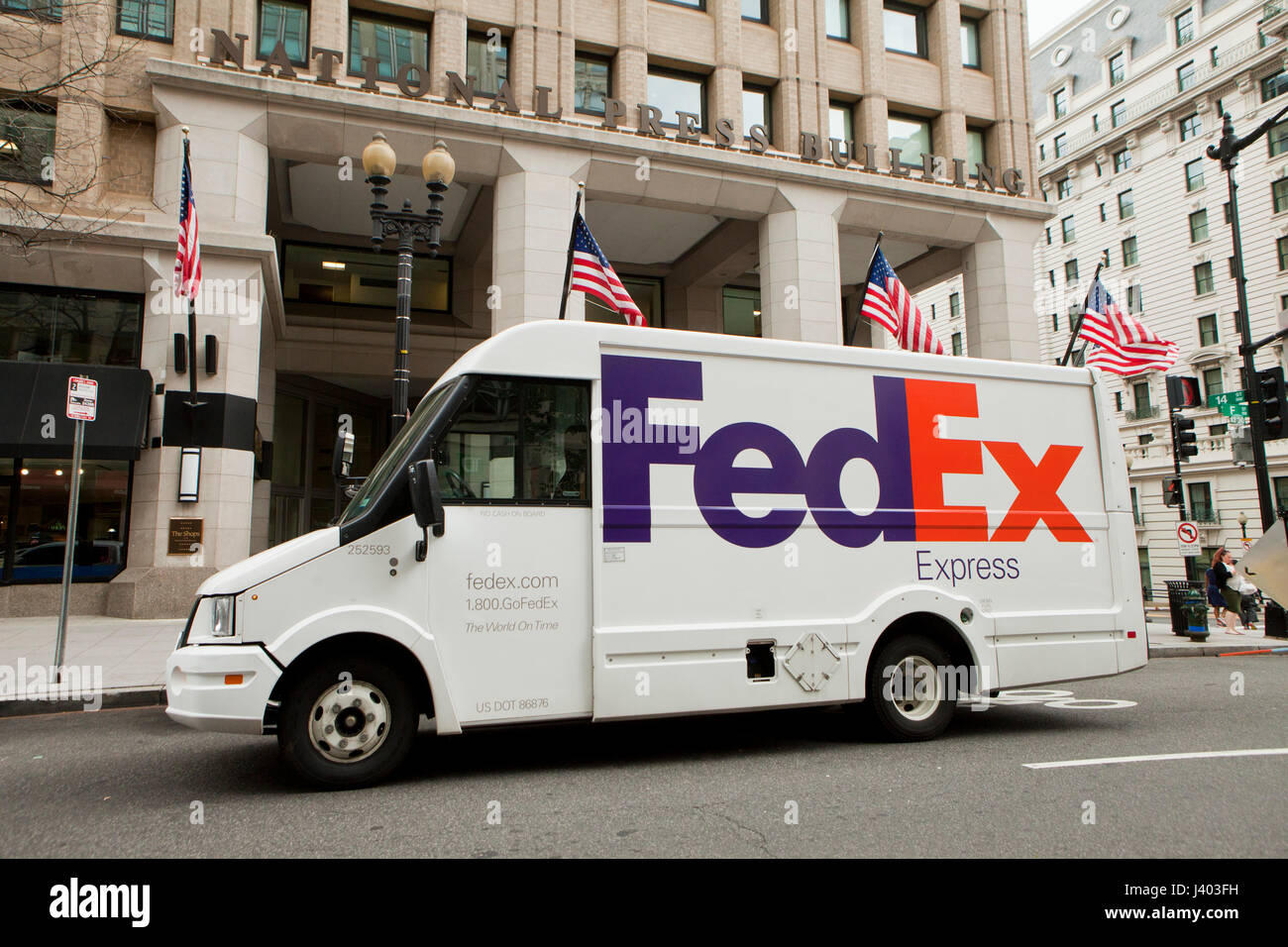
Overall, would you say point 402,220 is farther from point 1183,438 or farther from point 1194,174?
point 1194,174

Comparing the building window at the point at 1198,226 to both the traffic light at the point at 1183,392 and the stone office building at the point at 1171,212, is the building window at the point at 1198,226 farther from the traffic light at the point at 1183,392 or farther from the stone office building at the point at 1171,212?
the traffic light at the point at 1183,392

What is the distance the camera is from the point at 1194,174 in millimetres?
45688

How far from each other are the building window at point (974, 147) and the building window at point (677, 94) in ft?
25.9

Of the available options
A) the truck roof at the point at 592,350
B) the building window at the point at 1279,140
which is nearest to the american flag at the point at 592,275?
the truck roof at the point at 592,350

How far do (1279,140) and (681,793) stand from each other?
5073 centimetres

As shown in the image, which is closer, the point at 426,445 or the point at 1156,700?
the point at 426,445

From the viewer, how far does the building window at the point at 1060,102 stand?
56.3 meters

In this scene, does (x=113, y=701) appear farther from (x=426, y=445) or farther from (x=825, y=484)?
(x=825, y=484)

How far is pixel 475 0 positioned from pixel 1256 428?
60.3ft

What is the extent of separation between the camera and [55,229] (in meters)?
13.9

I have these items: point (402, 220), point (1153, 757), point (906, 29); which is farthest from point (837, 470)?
point (906, 29)

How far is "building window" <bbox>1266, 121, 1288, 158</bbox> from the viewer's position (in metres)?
40.4

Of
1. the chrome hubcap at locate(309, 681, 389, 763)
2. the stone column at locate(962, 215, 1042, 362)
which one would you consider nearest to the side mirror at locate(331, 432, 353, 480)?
the chrome hubcap at locate(309, 681, 389, 763)

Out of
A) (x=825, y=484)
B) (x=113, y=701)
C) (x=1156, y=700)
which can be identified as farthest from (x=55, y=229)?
(x=1156, y=700)
